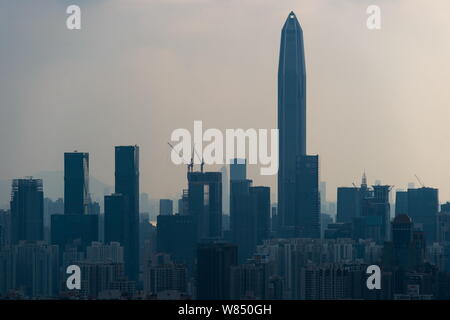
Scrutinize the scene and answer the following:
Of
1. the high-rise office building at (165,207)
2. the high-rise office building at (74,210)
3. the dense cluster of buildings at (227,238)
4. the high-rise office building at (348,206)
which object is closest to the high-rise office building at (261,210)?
the dense cluster of buildings at (227,238)

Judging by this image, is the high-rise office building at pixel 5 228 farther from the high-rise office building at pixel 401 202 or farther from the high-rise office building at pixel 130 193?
the high-rise office building at pixel 401 202

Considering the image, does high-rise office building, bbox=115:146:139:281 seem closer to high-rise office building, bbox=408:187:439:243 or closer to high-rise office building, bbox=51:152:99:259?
high-rise office building, bbox=51:152:99:259

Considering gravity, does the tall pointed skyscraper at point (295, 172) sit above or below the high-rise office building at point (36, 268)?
above

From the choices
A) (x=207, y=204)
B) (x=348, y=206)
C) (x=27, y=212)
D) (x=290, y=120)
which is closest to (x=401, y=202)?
(x=348, y=206)

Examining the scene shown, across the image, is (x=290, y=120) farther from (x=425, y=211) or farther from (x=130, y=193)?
(x=130, y=193)
